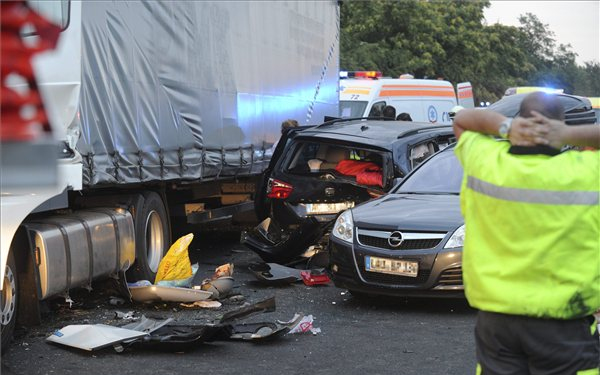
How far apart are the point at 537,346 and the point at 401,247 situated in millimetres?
5129

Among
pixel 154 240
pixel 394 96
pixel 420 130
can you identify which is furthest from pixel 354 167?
pixel 394 96

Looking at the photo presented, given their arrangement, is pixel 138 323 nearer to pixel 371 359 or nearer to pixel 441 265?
pixel 371 359

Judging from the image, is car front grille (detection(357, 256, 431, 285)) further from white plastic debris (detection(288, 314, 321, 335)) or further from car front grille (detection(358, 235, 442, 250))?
white plastic debris (detection(288, 314, 321, 335))

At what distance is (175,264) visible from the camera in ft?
30.4

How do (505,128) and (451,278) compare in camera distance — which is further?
(451,278)

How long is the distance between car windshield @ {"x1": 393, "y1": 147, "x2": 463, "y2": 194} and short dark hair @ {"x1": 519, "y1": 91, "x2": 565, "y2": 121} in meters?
5.86

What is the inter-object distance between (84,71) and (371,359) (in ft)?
11.1

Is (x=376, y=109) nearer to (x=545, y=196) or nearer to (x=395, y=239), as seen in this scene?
(x=395, y=239)

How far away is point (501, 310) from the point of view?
3.46m

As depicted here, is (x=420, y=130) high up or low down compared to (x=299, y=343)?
up

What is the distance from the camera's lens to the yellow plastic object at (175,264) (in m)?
9.25

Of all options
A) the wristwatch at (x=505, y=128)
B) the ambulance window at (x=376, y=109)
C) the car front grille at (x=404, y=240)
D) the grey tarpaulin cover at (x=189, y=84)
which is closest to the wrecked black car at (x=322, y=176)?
the grey tarpaulin cover at (x=189, y=84)

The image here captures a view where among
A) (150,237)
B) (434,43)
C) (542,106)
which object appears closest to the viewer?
(542,106)

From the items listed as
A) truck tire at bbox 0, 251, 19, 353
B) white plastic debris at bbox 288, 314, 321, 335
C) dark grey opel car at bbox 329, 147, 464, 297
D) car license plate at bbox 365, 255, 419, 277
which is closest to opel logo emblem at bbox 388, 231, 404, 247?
dark grey opel car at bbox 329, 147, 464, 297
